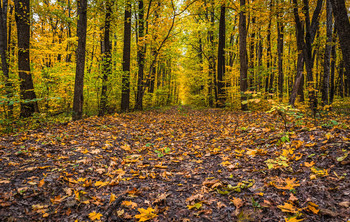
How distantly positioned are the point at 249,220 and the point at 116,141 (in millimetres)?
4085

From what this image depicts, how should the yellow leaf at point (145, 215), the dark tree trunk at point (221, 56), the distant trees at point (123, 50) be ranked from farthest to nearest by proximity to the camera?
the dark tree trunk at point (221, 56), the distant trees at point (123, 50), the yellow leaf at point (145, 215)

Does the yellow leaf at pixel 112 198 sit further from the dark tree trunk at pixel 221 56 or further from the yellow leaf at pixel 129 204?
the dark tree trunk at pixel 221 56

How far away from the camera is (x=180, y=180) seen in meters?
3.19

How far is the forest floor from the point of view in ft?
7.14

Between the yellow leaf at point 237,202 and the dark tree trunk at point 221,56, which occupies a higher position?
the dark tree trunk at point 221,56

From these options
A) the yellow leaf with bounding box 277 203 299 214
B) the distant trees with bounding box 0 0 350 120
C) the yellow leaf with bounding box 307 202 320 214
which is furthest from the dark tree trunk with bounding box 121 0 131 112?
the yellow leaf with bounding box 307 202 320 214

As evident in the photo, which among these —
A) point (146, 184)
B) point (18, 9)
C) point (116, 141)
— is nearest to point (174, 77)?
point (18, 9)

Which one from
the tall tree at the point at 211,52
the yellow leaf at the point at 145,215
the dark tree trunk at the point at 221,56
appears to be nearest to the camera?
the yellow leaf at the point at 145,215

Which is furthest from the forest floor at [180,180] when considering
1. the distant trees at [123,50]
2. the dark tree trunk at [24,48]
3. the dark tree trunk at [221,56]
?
the dark tree trunk at [221,56]

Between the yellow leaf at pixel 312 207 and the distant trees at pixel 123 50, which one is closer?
the yellow leaf at pixel 312 207

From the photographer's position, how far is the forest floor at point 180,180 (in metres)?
2.18

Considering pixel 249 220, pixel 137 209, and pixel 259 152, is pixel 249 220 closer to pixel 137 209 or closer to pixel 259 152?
pixel 137 209

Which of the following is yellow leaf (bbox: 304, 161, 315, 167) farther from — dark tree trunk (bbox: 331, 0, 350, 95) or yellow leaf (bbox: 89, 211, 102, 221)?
yellow leaf (bbox: 89, 211, 102, 221)

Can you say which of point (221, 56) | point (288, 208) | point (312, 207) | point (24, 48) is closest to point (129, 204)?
point (288, 208)
